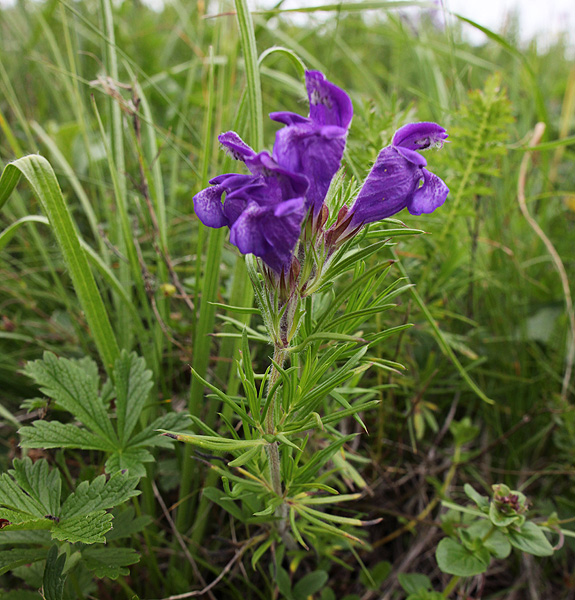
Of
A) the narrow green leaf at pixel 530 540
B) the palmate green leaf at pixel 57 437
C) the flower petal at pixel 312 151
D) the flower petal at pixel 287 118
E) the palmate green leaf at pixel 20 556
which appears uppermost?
the flower petal at pixel 287 118

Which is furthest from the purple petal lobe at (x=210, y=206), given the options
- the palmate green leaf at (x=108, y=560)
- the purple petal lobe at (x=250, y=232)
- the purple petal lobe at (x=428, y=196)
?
the palmate green leaf at (x=108, y=560)

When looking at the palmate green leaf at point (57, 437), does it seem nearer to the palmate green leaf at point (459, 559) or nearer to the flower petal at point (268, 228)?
the flower petal at point (268, 228)

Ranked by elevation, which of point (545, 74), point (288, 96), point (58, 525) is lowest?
point (58, 525)

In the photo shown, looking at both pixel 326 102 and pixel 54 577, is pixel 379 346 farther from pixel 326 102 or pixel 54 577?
pixel 54 577

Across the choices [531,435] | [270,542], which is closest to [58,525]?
[270,542]

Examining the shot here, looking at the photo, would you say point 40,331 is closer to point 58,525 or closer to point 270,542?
point 58,525

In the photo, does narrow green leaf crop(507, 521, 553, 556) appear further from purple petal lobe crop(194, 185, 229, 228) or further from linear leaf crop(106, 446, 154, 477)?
purple petal lobe crop(194, 185, 229, 228)

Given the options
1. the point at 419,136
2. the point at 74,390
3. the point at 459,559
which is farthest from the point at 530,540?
the point at 74,390

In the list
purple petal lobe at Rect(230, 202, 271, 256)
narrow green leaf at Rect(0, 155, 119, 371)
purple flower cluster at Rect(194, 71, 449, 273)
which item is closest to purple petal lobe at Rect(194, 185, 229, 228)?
purple flower cluster at Rect(194, 71, 449, 273)
